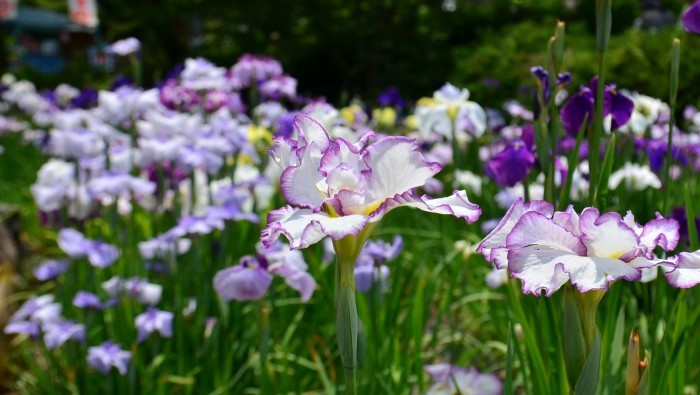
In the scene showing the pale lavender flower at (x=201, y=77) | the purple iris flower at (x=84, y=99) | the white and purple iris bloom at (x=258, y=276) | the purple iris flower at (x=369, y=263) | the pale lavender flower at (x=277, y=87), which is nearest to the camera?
the white and purple iris bloom at (x=258, y=276)

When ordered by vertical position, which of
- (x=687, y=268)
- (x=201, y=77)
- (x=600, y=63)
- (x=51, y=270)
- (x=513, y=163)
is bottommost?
(x=51, y=270)

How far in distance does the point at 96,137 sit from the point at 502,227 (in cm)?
229

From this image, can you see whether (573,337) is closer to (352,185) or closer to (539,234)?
(539,234)

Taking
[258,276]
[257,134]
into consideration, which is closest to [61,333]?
[258,276]

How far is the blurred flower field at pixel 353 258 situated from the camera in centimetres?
81

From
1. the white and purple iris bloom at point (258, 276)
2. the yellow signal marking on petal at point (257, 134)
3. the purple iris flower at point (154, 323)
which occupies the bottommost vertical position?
the purple iris flower at point (154, 323)

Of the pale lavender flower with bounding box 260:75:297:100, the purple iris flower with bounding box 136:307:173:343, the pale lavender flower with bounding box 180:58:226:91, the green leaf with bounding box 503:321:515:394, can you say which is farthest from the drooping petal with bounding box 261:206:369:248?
the pale lavender flower with bounding box 260:75:297:100

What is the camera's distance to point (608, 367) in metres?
1.23

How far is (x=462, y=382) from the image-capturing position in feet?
5.36

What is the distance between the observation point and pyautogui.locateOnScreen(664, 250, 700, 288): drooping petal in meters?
0.78

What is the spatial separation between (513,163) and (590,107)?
23 cm

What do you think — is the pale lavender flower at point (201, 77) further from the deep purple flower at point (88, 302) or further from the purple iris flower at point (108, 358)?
the purple iris flower at point (108, 358)

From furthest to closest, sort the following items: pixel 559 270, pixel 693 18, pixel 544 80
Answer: pixel 544 80, pixel 693 18, pixel 559 270

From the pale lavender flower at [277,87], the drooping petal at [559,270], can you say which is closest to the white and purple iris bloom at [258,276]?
the drooping petal at [559,270]
